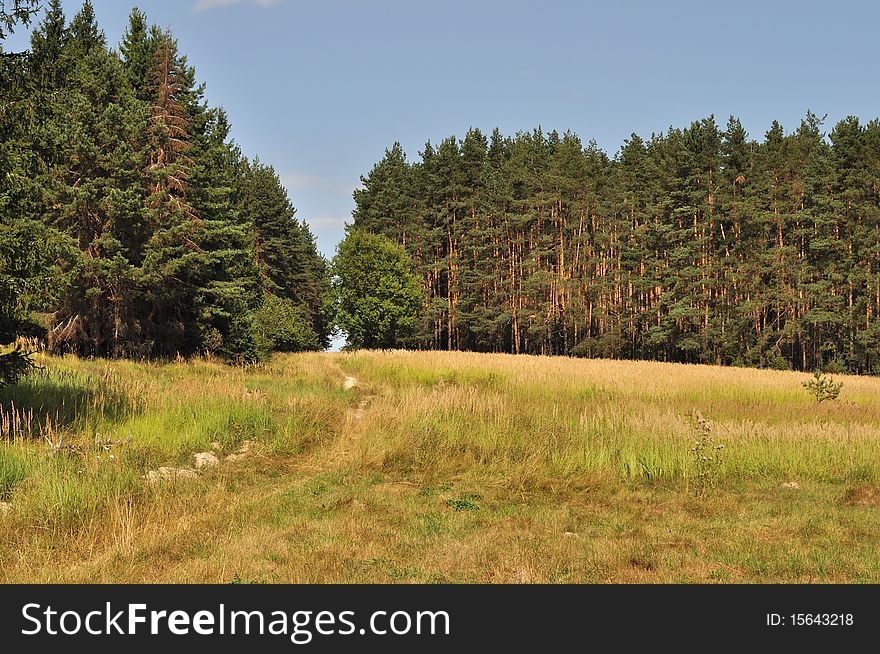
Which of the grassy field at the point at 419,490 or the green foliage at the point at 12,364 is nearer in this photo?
the grassy field at the point at 419,490

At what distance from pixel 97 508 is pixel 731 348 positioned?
138ft

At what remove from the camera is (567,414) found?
13.1 m

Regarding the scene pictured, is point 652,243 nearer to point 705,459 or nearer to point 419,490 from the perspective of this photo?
point 705,459

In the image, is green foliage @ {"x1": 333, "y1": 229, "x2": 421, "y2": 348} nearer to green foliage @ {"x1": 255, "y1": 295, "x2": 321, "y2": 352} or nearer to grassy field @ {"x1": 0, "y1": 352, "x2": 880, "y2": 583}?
green foliage @ {"x1": 255, "y1": 295, "x2": 321, "y2": 352}

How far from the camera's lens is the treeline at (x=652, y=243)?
38.4m

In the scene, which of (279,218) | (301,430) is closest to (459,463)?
(301,430)

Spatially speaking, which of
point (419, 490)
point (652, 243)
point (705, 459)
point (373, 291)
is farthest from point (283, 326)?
point (705, 459)

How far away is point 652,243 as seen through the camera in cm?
4431

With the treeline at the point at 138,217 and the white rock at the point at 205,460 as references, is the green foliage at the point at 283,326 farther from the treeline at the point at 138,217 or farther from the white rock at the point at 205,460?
the white rock at the point at 205,460

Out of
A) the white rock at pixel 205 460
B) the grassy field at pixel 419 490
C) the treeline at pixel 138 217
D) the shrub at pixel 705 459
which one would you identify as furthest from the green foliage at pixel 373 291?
the shrub at pixel 705 459

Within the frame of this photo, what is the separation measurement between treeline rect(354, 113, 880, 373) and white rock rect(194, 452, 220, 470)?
121 ft

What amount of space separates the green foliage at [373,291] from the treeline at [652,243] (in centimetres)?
387

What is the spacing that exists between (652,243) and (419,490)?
40310mm

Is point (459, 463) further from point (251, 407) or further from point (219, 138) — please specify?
point (219, 138)
